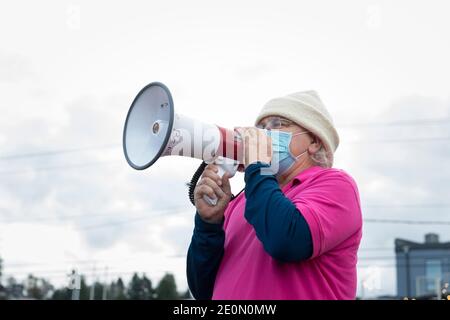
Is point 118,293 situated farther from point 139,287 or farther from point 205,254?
point 205,254

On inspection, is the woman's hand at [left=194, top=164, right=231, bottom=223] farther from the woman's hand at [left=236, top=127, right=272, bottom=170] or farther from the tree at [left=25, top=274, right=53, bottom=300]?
the tree at [left=25, top=274, right=53, bottom=300]

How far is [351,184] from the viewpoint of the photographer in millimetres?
2672

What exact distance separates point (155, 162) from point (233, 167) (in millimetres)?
336

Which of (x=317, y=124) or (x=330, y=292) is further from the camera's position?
(x=317, y=124)

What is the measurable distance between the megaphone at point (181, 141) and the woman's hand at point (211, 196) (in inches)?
0.9

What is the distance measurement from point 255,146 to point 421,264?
39892 mm

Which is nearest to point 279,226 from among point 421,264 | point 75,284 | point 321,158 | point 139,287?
point 321,158

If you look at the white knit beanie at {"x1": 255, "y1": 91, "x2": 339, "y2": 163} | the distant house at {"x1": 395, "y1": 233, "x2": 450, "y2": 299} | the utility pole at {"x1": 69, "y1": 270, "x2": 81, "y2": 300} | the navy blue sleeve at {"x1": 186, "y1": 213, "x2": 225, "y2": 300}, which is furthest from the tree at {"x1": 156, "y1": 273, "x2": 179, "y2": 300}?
the white knit beanie at {"x1": 255, "y1": 91, "x2": 339, "y2": 163}

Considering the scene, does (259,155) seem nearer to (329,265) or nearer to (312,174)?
(312,174)

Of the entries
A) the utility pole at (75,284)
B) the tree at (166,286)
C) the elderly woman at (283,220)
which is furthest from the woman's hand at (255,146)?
the tree at (166,286)

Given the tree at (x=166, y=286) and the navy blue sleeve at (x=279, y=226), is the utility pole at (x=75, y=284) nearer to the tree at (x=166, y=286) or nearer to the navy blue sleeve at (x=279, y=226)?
the navy blue sleeve at (x=279, y=226)

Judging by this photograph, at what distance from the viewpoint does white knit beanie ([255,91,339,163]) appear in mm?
2914
